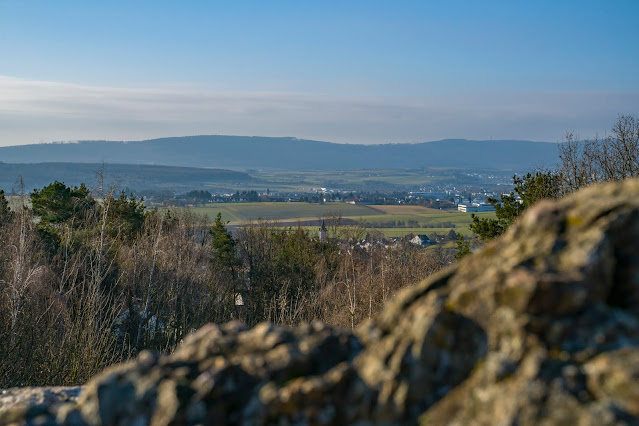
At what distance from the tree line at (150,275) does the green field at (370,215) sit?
127ft

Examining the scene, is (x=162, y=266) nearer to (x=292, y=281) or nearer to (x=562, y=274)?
(x=292, y=281)

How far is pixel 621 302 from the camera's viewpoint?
290cm

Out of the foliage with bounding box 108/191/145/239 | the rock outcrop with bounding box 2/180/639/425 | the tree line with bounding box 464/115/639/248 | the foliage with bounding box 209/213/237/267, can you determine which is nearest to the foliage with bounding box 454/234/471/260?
the tree line with bounding box 464/115/639/248

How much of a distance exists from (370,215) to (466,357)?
116481mm

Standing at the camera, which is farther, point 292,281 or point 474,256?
point 292,281

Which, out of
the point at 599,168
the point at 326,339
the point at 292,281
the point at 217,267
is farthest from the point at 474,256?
the point at 217,267

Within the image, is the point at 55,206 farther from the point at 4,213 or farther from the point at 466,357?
the point at 466,357

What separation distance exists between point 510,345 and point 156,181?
200 meters

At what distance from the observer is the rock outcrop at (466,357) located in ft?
8.78

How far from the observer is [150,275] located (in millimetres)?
29062

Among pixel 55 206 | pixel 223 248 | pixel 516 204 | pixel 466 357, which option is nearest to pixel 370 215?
pixel 223 248

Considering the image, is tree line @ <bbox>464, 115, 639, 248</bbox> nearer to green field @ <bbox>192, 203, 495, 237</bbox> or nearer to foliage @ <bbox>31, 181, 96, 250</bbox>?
foliage @ <bbox>31, 181, 96, 250</bbox>

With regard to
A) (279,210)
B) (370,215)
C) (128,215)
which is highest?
(128,215)

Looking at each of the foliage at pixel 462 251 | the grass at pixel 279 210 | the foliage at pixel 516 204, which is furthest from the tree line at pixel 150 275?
the grass at pixel 279 210
